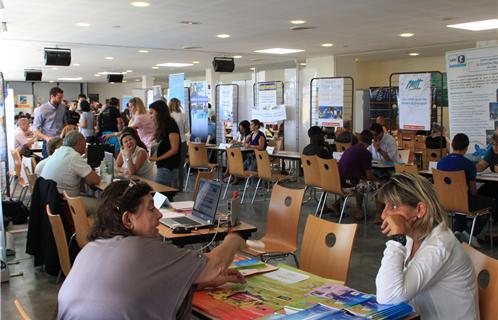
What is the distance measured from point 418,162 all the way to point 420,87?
158 inches

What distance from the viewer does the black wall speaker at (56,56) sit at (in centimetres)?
973

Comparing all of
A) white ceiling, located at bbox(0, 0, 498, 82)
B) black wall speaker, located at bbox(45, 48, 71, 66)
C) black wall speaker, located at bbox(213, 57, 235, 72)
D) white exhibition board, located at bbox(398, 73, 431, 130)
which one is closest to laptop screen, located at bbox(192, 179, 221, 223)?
white ceiling, located at bbox(0, 0, 498, 82)

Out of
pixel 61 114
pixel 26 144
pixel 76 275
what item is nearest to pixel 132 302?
pixel 76 275

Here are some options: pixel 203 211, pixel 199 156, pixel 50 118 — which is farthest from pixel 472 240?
pixel 50 118

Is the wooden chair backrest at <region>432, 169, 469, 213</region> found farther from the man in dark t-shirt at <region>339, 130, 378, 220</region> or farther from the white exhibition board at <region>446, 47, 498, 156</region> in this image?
the white exhibition board at <region>446, 47, 498, 156</region>

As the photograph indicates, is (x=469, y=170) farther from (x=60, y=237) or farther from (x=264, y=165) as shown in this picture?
(x=60, y=237)

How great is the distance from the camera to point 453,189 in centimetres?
541

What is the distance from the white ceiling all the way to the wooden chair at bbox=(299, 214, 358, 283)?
3617 millimetres

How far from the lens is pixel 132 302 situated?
5.48ft

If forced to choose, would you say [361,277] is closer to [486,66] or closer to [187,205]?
[187,205]

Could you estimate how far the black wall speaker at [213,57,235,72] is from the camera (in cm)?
1162

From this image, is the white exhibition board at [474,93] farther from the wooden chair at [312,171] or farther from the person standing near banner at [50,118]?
the person standing near banner at [50,118]

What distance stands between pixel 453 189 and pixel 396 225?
363 centimetres

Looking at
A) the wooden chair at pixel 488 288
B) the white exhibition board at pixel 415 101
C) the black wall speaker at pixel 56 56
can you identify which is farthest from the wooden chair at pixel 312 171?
the black wall speaker at pixel 56 56
